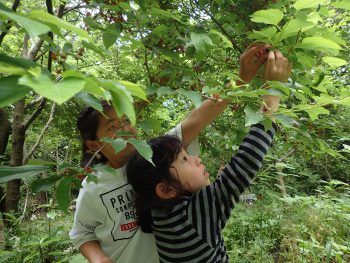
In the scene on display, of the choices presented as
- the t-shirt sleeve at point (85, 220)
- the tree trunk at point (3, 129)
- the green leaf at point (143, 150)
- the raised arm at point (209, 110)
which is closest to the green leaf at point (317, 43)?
the raised arm at point (209, 110)

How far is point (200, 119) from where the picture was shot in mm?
1413

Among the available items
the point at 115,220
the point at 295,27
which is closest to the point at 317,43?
the point at 295,27

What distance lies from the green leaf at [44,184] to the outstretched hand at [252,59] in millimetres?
667

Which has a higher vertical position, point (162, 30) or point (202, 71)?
point (162, 30)

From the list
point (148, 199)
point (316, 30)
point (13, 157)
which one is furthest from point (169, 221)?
point (13, 157)

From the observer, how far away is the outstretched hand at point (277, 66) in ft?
3.09

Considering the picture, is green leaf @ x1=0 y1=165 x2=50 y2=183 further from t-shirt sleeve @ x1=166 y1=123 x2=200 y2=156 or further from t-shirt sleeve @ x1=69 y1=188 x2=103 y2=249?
t-shirt sleeve @ x1=166 y1=123 x2=200 y2=156

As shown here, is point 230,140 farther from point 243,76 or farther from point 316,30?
point 316,30

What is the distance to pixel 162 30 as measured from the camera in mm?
1171

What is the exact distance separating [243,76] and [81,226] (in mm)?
890

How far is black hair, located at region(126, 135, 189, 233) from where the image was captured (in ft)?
3.64

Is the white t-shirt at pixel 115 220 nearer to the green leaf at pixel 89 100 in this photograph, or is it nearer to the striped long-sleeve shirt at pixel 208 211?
the striped long-sleeve shirt at pixel 208 211

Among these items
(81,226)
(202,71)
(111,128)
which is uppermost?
(202,71)

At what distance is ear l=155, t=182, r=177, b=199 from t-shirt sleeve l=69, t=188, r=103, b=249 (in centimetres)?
29
